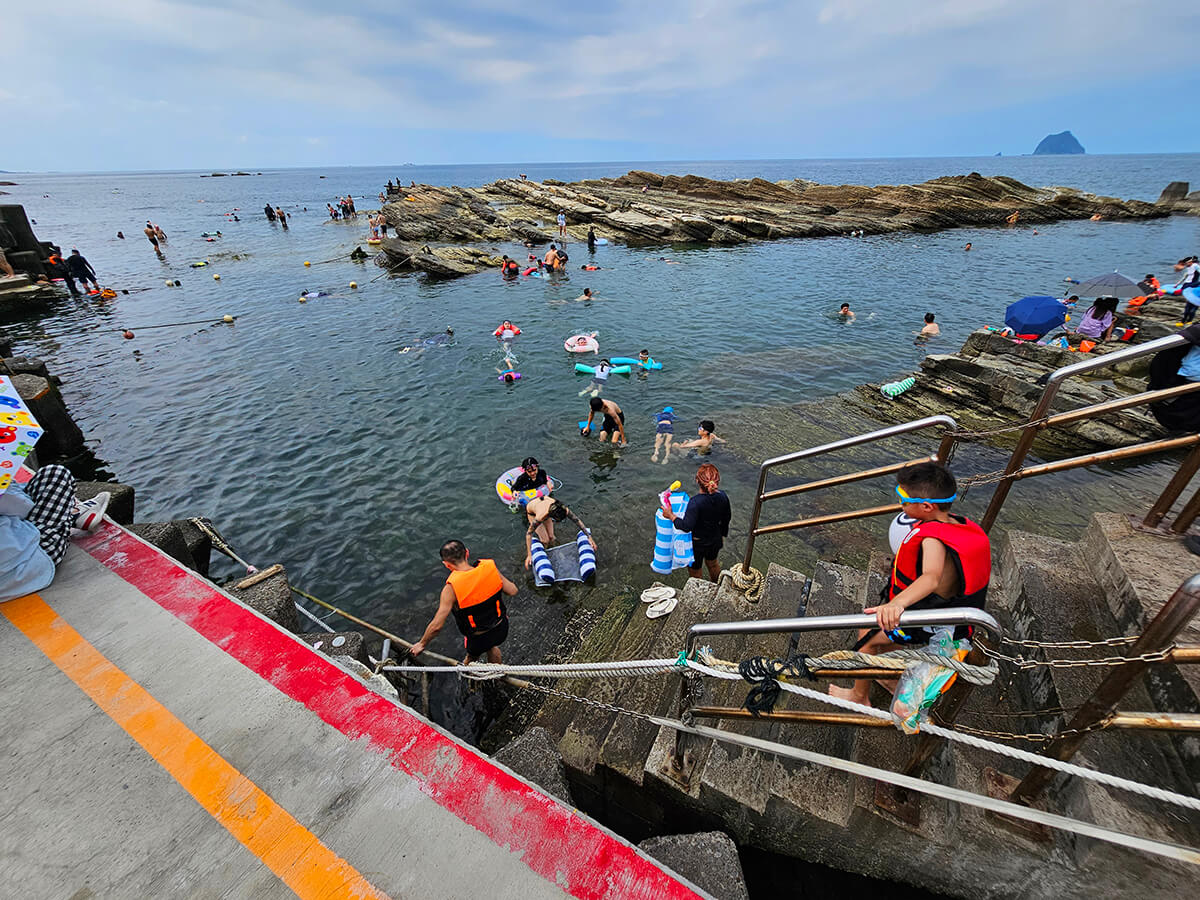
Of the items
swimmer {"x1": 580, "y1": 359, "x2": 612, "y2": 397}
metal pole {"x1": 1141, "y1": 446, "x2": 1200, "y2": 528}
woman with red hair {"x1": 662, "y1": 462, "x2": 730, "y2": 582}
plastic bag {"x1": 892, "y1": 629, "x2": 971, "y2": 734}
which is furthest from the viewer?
swimmer {"x1": 580, "y1": 359, "x2": 612, "y2": 397}

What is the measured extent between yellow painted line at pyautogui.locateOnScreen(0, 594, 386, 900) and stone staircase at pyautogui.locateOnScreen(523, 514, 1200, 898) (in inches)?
77.1

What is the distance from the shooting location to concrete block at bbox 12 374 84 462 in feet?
35.4

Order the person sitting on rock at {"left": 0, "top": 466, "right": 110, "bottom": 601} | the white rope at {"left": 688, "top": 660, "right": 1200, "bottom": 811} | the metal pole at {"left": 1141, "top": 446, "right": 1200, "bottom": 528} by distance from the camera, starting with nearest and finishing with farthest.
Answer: the white rope at {"left": 688, "top": 660, "right": 1200, "bottom": 811}, the metal pole at {"left": 1141, "top": 446, "right": 1200, "bottom": 528}, the person sitting on rock at {"left": 0, "top": 466, "right": 110, "bottom": 601}

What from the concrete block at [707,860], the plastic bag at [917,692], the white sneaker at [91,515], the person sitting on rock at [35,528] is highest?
the plastic bag at [917,692]

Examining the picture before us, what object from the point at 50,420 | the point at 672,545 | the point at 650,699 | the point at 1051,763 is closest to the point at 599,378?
the point at 672,545

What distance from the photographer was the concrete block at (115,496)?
691 centimetres

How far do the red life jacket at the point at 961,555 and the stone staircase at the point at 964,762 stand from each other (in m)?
0.74

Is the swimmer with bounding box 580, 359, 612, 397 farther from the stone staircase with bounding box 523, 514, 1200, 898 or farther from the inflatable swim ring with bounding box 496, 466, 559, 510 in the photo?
the stone staircase with bounding box 523, 514, 1200, 898

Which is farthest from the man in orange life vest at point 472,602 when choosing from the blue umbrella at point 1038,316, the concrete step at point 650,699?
the blue umbrella at point 1038,316

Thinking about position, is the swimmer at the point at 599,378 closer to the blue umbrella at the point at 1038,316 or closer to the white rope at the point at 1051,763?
the white rope at the point at 1051,763

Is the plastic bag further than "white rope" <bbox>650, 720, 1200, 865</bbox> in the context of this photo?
Yes

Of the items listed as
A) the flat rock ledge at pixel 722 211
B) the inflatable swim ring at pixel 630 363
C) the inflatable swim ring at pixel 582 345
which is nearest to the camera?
the inflatable swim ring at pixel 630 363

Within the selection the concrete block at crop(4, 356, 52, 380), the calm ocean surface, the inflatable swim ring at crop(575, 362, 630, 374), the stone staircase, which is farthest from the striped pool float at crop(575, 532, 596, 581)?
the concrete block at crop(4, 356, 52, 380)

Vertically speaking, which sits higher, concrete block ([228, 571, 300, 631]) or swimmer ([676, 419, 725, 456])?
concrete block ([228, 571, 300, 631])
